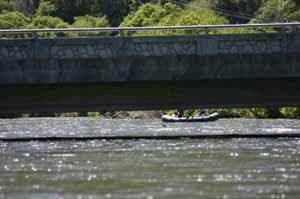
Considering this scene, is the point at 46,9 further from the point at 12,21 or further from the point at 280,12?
the point at 280,12

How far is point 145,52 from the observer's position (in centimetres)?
3662

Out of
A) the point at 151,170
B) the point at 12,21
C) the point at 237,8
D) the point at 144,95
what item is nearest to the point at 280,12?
the point at 237,8

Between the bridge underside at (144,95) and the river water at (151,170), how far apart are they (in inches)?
84.4

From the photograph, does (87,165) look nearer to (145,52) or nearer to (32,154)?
(32,154)

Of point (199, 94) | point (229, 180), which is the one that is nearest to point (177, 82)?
point (199, 94)

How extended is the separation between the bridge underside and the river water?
84.4 inches

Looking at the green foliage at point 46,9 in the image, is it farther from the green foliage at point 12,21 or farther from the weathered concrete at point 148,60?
the weathered concrete at point 148,60

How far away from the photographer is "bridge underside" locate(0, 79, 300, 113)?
37625 mm

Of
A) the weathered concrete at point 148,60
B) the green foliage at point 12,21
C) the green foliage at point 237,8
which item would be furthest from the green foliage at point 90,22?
the weathered concrete at point 148,60

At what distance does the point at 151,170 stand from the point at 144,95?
12795mm

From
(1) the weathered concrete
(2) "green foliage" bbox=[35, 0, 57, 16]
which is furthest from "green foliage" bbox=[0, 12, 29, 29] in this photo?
(1) the weathered concrete

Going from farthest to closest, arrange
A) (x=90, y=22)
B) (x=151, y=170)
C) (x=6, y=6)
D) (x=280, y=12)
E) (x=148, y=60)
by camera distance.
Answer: (x=6, y=6), (x=90, y=22), (x=280, y=12), (x=148, y=60), (x=151, y=170)

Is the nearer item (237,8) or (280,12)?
(280,12)

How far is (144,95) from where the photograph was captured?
37969 millimetres
